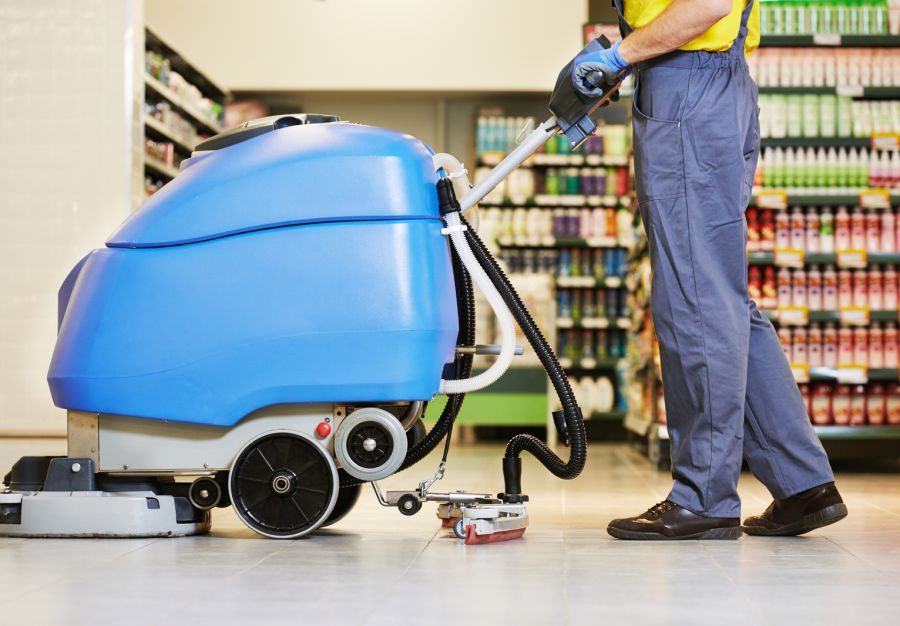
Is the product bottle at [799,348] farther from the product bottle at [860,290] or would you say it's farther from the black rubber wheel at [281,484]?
the black rubber wheel at [281,484]

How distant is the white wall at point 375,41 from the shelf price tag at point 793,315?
3861 millimetres

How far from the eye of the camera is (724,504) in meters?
2.46

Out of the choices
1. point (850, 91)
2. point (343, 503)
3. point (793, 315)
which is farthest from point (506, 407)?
point (343, 503)

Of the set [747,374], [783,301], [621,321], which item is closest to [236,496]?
[747,374]

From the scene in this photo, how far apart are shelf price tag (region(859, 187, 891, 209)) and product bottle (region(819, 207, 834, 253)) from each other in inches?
6.0

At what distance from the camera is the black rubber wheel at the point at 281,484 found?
243 centimetres

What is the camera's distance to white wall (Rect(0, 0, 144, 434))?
18.7 feet

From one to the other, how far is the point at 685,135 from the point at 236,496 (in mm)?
1220

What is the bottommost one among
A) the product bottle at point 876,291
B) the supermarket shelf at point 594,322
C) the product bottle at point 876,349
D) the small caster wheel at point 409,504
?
the small caster wheel at point 409,504

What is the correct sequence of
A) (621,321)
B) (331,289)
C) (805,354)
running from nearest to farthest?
(331,289)
(805,354)
(621,321)

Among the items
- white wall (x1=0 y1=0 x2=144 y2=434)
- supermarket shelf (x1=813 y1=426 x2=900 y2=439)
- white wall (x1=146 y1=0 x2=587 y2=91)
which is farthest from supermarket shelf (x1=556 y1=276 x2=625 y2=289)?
white wall (x1=0 y1=0 x2=144 y2=434)

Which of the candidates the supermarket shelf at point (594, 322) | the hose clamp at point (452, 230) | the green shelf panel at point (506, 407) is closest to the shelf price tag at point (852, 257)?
the green shelf panel at point (506, 407)

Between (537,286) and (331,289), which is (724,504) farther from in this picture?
(537,286)

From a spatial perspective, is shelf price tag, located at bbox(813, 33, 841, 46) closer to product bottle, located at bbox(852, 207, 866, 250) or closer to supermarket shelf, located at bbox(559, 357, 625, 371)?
product bottle, located at bbox(852, 207, 866, 250)
